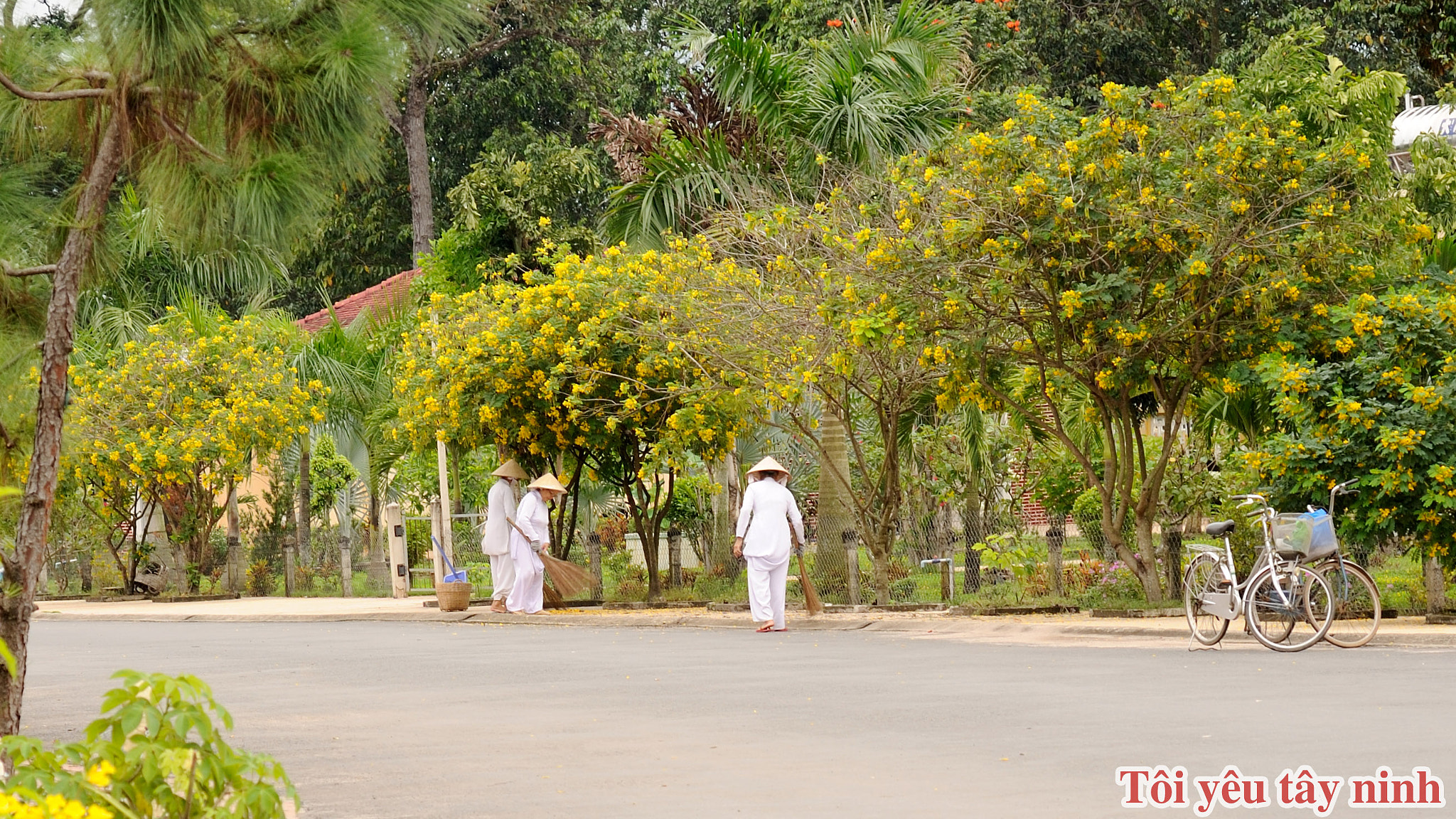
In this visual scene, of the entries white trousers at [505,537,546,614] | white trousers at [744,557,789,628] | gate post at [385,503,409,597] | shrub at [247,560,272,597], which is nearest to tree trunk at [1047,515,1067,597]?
white trousers at [744,557,789,628]

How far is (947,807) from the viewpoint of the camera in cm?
750

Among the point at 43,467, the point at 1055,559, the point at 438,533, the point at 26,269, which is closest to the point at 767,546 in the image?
the point at 1055,559

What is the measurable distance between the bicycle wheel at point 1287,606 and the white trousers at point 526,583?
11.4 metres

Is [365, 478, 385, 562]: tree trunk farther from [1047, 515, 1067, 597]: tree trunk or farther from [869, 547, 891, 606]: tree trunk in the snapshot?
[1047, 515, 1067, 597]: tree trunk

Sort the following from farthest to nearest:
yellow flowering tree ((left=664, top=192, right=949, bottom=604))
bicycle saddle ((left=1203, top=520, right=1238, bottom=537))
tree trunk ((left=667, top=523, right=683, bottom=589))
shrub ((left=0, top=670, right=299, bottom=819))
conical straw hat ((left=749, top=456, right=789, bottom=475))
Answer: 1. tree trunk ((left=667, top=523, right=683, bottom=589))
2. conical straw hat ((left=749, top=456, right=789, bottom=475))
3. yellow flowering tree ((left=664, top=192, right=949, bottom=604))
4. bicycle saddle ((left=1203, top=520, right=1238, bottom=537))
5. shrub ((left=0, top=670, right=299, bottom=819))

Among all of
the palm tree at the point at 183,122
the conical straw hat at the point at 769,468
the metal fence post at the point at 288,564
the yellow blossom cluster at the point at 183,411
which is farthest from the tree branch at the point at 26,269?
the metal fence post at the point at 288,564

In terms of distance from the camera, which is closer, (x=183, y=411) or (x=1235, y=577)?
(x=1235, y=577)

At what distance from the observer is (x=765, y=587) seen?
64.3 feet

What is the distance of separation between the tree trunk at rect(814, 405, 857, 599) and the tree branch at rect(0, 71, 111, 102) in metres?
14.2

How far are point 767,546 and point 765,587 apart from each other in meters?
0.50

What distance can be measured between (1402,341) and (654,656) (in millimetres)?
7558

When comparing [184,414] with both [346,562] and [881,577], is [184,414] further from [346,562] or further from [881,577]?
[881,577]

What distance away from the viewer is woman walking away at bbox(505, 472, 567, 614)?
23.2 meters

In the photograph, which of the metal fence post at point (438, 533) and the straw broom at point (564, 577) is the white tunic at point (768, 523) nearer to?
the straw broom at point (564, 577)
